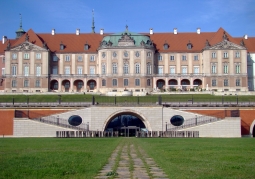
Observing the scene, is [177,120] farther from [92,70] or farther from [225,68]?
[92,70]

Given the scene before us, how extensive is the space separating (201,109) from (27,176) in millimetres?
37907

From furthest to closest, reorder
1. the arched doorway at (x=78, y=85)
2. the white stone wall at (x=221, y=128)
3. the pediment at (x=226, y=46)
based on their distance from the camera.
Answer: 1. the arched doorway at (x=78, y=85)
2. the pediment at (x=226, y=46)
3. the white stone wall at (x=221, y=128)

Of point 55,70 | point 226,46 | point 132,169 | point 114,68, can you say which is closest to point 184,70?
point 226,46

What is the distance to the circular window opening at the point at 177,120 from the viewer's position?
48.0m

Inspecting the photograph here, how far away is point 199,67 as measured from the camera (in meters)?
83.7

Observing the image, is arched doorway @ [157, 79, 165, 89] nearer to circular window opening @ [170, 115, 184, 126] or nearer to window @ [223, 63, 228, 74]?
window @ [223, 63, 228, 74]

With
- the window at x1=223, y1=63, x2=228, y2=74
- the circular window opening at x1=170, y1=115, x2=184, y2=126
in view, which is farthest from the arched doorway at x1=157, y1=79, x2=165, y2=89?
the circular window opening at x1=170, y1=115, x2=184, y2=126

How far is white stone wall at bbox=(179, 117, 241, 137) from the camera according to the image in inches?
1750

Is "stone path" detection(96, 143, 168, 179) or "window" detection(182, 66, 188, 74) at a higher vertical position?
"window" detection(182, 66, 188, 74)

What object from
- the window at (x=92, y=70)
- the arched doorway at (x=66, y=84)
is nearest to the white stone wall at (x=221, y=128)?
the window at (x=92, y=70)

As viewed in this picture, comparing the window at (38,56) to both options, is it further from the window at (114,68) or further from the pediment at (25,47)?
the window at (114,68)

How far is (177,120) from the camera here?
4831 cm

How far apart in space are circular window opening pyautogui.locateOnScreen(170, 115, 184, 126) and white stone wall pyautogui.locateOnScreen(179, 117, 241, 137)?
3.47 meters

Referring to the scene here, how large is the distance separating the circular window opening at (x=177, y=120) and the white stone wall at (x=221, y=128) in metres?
3.47
